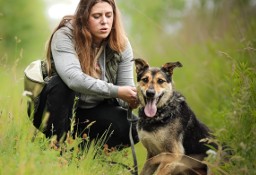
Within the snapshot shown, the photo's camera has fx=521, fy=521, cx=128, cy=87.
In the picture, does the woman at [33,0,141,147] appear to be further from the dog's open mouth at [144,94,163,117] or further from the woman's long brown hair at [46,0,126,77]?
the dog's open mouth at [144,94,163,117]

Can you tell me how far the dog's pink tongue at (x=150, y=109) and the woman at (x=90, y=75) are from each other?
0.51 feet

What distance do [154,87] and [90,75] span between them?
64 cm

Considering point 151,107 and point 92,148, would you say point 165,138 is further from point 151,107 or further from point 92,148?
point 92,148

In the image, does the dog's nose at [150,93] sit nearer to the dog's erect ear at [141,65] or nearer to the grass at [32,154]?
the dog's erect ear at [141,65]

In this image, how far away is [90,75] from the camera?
5.04 metres

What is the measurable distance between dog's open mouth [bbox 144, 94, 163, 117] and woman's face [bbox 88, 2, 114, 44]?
757 mm

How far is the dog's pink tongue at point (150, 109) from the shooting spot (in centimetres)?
494

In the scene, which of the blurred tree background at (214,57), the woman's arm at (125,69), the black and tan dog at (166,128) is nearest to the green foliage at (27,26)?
the blurred tree background at (214,57)

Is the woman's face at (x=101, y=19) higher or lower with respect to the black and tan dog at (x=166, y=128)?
higher

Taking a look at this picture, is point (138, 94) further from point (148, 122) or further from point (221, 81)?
point (221, 81)

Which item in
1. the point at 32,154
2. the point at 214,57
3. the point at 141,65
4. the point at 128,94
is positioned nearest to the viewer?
the point at 32,154

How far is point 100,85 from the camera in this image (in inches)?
186

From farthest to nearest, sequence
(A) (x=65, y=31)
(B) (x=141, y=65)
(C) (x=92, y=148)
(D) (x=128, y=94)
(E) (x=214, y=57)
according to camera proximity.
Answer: (E) (x=214, y=57) → (B) (x=141, y=65) → (A) (x=65, y=31) → (D) (x=128, y=94) → (C) (x=92, y=148)

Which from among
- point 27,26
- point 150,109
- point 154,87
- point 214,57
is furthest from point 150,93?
point 27,26
